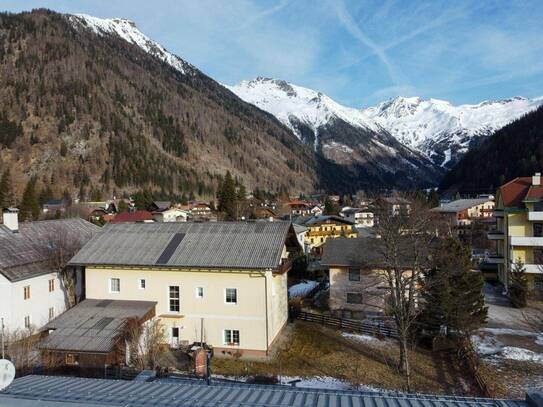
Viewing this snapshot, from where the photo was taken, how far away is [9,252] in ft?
98.3

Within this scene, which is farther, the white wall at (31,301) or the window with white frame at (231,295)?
the white wall at (31,301)

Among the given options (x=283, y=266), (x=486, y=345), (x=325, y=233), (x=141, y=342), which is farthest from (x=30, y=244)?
(x=325, y=233)

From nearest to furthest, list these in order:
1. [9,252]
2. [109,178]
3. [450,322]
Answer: [450,322] → [9,252] → [109,178]

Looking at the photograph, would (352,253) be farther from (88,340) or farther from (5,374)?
(5,374)

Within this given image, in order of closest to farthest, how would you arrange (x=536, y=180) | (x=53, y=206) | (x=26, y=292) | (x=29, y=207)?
1. (x=26, y=292)
2. (x=536, y=180)
3. (x=29, y=207)
4. (x=53, y=206)

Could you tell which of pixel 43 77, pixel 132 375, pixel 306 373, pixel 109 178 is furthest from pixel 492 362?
pixel 43 77

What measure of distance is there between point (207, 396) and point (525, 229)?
4208 cm

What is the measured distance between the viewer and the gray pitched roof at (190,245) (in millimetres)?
27273

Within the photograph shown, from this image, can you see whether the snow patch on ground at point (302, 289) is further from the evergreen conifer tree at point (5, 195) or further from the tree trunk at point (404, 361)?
the evergreen conifer tree at point (5, 195)

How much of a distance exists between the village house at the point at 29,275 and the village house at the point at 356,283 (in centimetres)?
2082

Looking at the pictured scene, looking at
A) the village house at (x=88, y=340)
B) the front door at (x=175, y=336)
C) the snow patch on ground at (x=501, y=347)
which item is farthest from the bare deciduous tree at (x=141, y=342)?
the snow patch on ground at (x=501, y=347)

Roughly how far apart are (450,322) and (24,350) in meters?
24.6

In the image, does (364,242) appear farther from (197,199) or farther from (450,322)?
(197,199)

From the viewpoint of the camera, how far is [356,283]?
3553 centimetres
